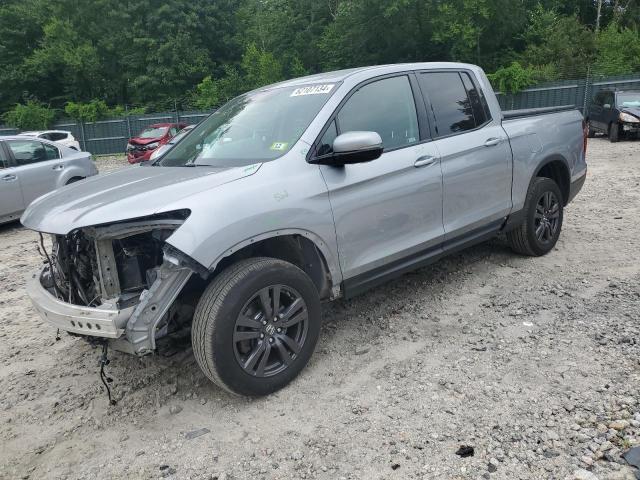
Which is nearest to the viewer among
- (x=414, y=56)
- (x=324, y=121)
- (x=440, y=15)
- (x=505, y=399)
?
(x=505, y=399)

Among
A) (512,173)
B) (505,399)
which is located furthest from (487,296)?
(505,399)

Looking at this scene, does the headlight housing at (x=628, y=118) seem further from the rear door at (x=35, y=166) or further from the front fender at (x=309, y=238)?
the front fender at (x=309, y=238)

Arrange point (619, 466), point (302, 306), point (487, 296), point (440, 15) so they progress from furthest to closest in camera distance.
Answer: point (440, 15) < point (487, 296) < point (302, 306) < point (619, 466)

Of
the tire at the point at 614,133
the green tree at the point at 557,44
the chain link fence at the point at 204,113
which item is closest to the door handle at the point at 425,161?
the tire at the point at 614,133

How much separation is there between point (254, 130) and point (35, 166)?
6.71 metres

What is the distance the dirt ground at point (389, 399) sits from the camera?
262 cm

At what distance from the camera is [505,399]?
3.00 meters

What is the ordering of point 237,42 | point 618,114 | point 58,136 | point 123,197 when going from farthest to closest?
point 237,42 < point 58,136 < point 618,114 < point 123,197

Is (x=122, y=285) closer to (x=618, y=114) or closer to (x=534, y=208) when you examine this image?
(x=534, y=208)

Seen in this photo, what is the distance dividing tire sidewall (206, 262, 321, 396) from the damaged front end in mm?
276

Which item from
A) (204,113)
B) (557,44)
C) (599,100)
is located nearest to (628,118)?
(599,100)

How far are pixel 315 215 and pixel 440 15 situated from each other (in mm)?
31567

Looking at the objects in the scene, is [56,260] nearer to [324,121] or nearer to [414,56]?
[324,121]

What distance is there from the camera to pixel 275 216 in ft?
10.1
